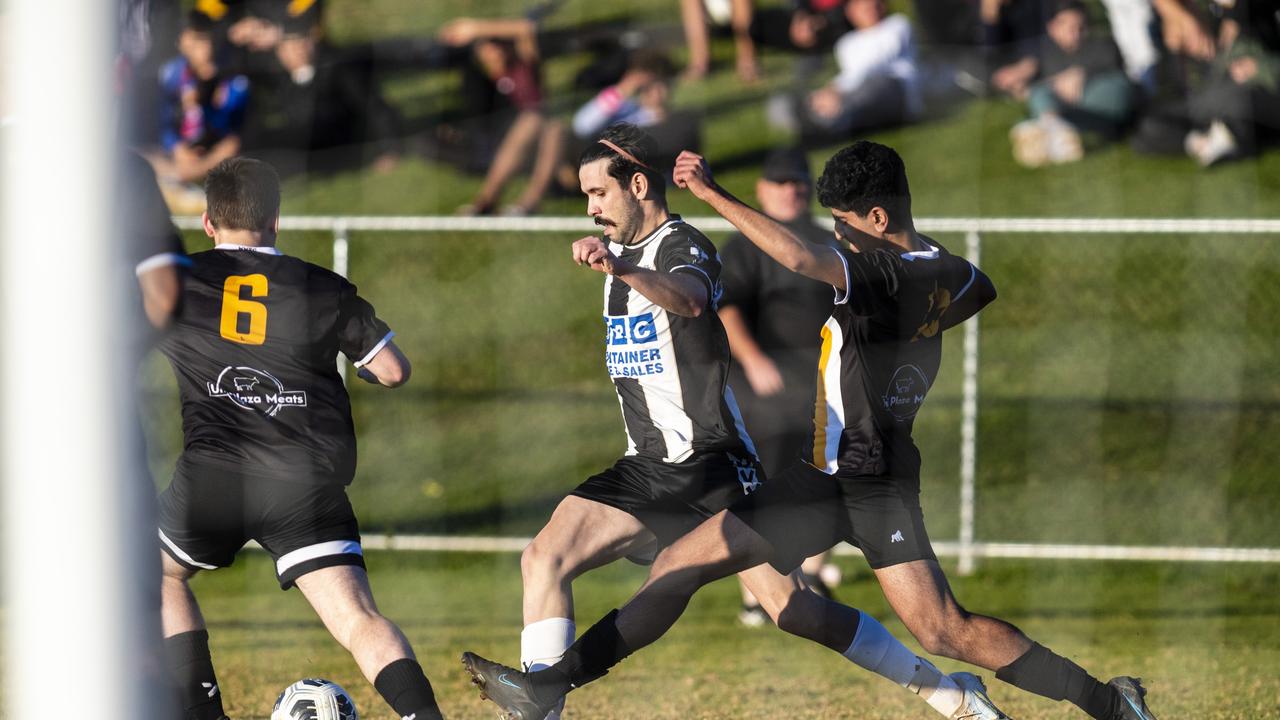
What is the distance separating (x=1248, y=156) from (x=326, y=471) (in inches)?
365

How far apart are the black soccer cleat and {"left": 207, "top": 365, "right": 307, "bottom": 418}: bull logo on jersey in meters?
0.90

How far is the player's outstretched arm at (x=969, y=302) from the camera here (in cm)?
405

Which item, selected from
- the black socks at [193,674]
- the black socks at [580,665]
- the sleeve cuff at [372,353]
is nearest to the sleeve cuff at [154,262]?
the sleeve cuff at [372,353]

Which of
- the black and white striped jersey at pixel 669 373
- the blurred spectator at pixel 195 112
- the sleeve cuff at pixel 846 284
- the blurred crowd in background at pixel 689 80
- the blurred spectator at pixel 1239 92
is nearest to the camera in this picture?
the sleeve cuff at pixel 846 284

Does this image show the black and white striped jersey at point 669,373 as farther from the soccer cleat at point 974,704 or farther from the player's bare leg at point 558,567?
the soccer cleat at point 974,704

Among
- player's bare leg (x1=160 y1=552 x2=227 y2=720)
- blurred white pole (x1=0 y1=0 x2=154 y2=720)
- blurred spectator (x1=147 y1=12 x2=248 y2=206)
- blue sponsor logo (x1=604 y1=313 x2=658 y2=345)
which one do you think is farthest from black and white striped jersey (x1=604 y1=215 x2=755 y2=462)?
blurred spectator (x1=147 y1=12 x2=248 y2=206)

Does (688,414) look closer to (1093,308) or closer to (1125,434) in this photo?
(1125,434)

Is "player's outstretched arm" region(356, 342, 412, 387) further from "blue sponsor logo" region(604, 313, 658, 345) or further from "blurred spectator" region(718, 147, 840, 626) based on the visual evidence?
"blurred spectator" region(718, 147, 840, 626)

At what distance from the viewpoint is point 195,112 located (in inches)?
368

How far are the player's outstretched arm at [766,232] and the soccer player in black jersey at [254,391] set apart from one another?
1.04 metres

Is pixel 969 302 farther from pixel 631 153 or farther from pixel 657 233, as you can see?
pixel 631 153

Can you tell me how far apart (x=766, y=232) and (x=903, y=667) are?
4.92 feet

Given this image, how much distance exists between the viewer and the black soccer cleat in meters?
3.95

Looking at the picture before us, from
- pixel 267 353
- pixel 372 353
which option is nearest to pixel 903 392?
pixel 372 353
